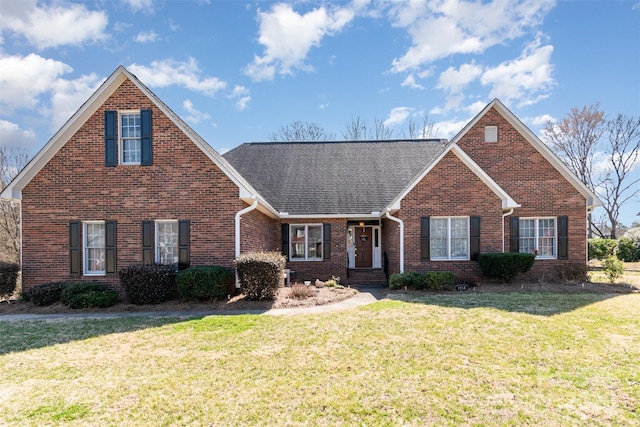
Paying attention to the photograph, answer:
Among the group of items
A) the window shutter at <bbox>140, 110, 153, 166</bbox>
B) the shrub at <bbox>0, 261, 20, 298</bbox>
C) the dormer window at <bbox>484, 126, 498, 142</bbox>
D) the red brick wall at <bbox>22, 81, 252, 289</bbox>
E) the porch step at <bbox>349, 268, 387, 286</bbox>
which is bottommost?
the porch step at <bbox>349, 268, 387, 286</bbox>

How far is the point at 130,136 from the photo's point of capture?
36.8 ft

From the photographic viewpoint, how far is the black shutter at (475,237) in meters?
12.8

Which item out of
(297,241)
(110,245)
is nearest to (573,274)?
(297,241)

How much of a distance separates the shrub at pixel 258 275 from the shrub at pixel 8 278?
7.09m

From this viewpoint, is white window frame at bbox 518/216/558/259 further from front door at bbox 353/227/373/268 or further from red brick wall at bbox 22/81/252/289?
red brick wall at bbox 22/81/252/289

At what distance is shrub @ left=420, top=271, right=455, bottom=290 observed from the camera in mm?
11711

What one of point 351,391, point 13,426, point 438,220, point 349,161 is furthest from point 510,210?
point 13,426

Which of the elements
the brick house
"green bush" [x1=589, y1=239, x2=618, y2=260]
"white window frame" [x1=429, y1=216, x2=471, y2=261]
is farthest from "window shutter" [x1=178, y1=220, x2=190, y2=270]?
"green bush" [x1=589, y1=239, x2=618, y2=260]

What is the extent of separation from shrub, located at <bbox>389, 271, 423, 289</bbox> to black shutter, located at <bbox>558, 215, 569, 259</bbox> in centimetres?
616

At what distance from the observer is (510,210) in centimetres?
1354

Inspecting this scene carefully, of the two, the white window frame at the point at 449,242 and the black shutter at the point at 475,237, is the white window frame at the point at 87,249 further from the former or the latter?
the black shutter at the point at 475,237

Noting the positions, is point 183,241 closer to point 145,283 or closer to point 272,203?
point 145,283

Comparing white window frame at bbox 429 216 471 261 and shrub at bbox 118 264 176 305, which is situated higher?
white window frame at bbox 429 216 471 261

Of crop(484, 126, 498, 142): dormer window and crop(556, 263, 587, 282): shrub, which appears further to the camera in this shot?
crop(484, 126, 498, 142): dormer window
